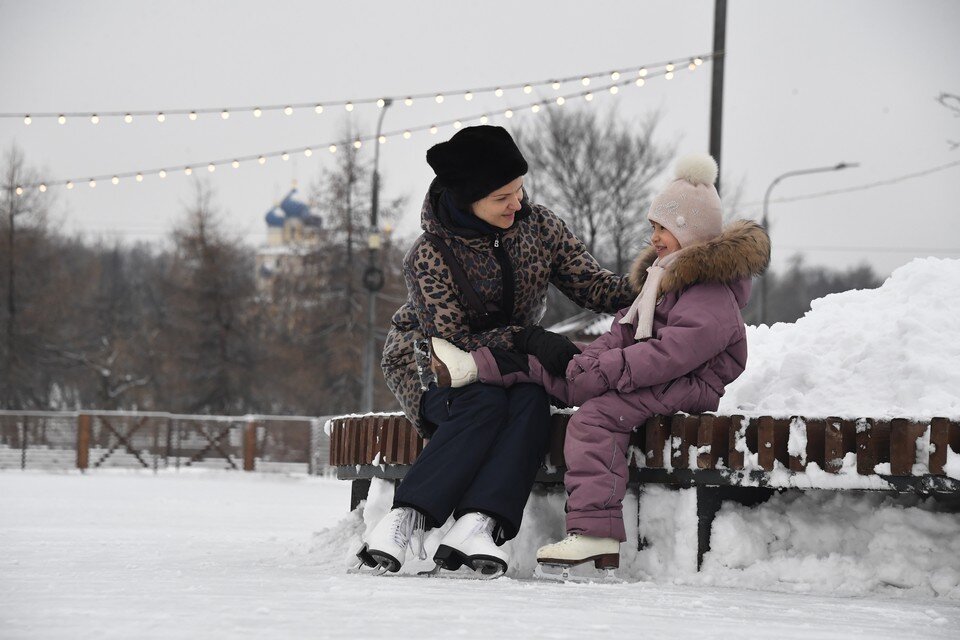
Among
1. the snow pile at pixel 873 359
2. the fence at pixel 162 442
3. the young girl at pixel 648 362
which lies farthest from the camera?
the fence at pixel 162 442

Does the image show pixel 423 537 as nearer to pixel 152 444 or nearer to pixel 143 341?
pixel 152 444

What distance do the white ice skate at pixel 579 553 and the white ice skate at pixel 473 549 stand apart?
16 cm

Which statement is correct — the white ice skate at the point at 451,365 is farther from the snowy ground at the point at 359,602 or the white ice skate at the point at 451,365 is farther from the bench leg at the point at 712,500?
the bench leg at the point at 712,500

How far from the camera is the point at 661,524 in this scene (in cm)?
A: 485

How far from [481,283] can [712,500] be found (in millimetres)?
1217

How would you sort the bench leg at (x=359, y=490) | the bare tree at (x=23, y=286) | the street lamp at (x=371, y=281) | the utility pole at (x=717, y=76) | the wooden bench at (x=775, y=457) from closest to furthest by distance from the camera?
the wooden bench at (x=775, y=457), the bench leg at (x=359, y=490), the utility pole at (x=717, y=76), the street lamp at (x=371, y=281), the bare tree at (x=23, y=286)

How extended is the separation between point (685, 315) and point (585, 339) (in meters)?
15.0

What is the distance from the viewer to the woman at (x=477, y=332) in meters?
4.62

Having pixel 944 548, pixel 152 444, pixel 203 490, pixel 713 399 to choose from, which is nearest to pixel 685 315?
pixel 713 399

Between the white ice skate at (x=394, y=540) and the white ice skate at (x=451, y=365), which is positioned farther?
the white ice skate at (x=451, y=365)

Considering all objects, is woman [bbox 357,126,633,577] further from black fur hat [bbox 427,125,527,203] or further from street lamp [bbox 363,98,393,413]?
street lamp [bbox 363,98,393,413]

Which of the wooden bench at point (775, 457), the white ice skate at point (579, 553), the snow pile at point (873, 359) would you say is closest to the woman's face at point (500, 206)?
the wooden bench at point (775, 457)

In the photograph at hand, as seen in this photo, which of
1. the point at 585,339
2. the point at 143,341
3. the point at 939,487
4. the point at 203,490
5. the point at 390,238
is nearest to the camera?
the point at 939,487

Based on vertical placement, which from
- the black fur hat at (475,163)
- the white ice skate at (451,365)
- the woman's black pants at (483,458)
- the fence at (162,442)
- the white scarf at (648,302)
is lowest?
the fence at (162,442)
